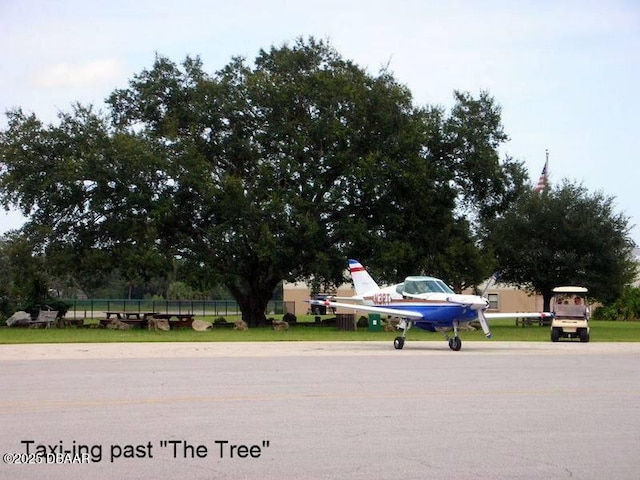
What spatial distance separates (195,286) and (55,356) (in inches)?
849

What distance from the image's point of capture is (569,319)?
114ft

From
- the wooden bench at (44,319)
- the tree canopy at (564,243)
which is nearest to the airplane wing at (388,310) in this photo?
the wooden bench at (44,319)

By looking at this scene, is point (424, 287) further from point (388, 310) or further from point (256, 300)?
point (256, 300)

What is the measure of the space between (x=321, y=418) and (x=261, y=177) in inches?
1303

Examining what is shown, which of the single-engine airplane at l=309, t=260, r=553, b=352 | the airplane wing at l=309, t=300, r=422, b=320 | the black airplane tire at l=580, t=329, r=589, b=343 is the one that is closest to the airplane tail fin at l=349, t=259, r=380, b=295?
the airplane wing at l=309, t=300, r=422, b=320

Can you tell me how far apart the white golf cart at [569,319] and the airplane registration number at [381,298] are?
7436 millimetres

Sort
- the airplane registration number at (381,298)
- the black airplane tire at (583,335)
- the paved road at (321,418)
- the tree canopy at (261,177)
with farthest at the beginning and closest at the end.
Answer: the tree canopy at (261,177) → the black airplane tire at (583,335) → the airplane registration number at (381,298) → the paved road at (321,418)

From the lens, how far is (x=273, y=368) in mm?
19609

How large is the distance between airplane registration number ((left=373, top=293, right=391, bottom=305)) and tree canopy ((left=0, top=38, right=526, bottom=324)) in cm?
1190

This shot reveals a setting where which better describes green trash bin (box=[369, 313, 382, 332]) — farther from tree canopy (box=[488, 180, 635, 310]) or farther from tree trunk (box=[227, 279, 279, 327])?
tree canopy (box=[488, 180, 635, 310])

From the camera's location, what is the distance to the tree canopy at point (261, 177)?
43.7m

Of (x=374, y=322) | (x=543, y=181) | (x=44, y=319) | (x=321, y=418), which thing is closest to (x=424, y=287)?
(x=374, y=322)

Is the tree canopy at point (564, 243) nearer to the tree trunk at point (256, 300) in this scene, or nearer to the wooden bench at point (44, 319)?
the tree trunk at point (256, 300)

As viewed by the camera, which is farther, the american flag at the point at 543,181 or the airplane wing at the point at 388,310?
the american flag at the point at 543,181
